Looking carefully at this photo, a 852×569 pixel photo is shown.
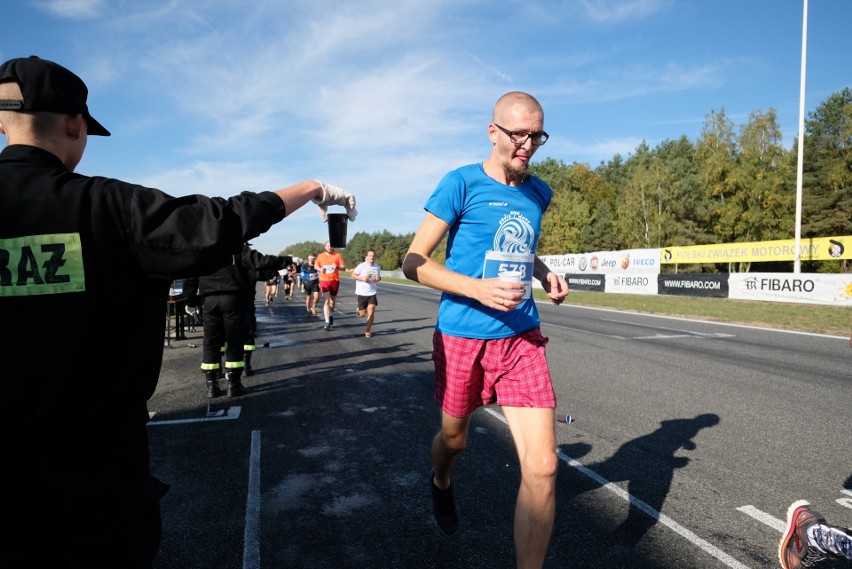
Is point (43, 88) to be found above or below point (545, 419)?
above

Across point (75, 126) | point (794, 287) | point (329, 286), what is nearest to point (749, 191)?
point (794, 287)

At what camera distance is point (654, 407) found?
19.4ft

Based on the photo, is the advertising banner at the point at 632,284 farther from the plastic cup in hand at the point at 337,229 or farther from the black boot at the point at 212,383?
the plastic cup in hand at the point at 337,229

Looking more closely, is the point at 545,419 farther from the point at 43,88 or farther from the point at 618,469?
the point at 43,88

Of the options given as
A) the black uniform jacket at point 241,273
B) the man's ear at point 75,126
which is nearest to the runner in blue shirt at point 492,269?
the man's ear at point 75,126

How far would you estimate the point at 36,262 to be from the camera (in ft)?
4.34

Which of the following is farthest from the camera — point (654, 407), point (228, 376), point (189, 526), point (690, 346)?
point (690, 346)

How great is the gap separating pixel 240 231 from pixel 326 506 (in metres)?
2.48

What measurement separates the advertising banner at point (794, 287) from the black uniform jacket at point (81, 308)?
20.5 meters

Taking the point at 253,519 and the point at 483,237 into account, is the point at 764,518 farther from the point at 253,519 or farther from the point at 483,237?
the point at 253,519

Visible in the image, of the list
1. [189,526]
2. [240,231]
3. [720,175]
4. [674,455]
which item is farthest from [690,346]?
[720,175]

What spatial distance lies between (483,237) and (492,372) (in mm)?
706

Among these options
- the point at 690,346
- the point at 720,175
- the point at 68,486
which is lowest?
the point at 690,346

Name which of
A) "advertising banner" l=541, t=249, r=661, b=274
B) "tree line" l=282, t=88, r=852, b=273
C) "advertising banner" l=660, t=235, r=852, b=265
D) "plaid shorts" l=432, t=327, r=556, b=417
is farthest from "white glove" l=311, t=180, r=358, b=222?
"tree line" l=282, t=88, r=852, b=273
